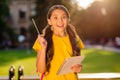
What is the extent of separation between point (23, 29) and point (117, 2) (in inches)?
780

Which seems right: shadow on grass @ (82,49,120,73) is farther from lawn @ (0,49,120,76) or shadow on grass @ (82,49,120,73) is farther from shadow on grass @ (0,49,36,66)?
shadow on grass @ (0,49,36,66)

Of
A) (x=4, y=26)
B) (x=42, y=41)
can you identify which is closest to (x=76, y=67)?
(x=42, y=41)

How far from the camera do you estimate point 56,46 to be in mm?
5316

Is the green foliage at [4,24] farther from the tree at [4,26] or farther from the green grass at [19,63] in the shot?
the green grass at [19,63]

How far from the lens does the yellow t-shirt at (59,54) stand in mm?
5250

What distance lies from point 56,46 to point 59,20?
301 mm

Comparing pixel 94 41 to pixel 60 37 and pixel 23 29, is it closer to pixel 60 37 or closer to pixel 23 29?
pixel 23 29

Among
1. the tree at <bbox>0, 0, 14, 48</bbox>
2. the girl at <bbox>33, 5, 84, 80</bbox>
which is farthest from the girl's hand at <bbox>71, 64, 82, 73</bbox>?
the tree at <bbox>0, 0, 14, 48</bbox>

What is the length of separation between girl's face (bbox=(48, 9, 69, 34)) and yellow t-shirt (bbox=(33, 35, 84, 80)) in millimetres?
105

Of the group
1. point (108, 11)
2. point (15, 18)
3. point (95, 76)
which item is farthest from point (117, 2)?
point (95, 76)

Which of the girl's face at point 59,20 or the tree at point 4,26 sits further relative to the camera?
the tree at point 4,26

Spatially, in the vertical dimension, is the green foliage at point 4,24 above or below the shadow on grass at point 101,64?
above

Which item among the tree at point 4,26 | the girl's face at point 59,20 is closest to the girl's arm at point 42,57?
the girl's face at point 59,20

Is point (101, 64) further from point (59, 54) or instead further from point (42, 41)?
point (42, 41)
